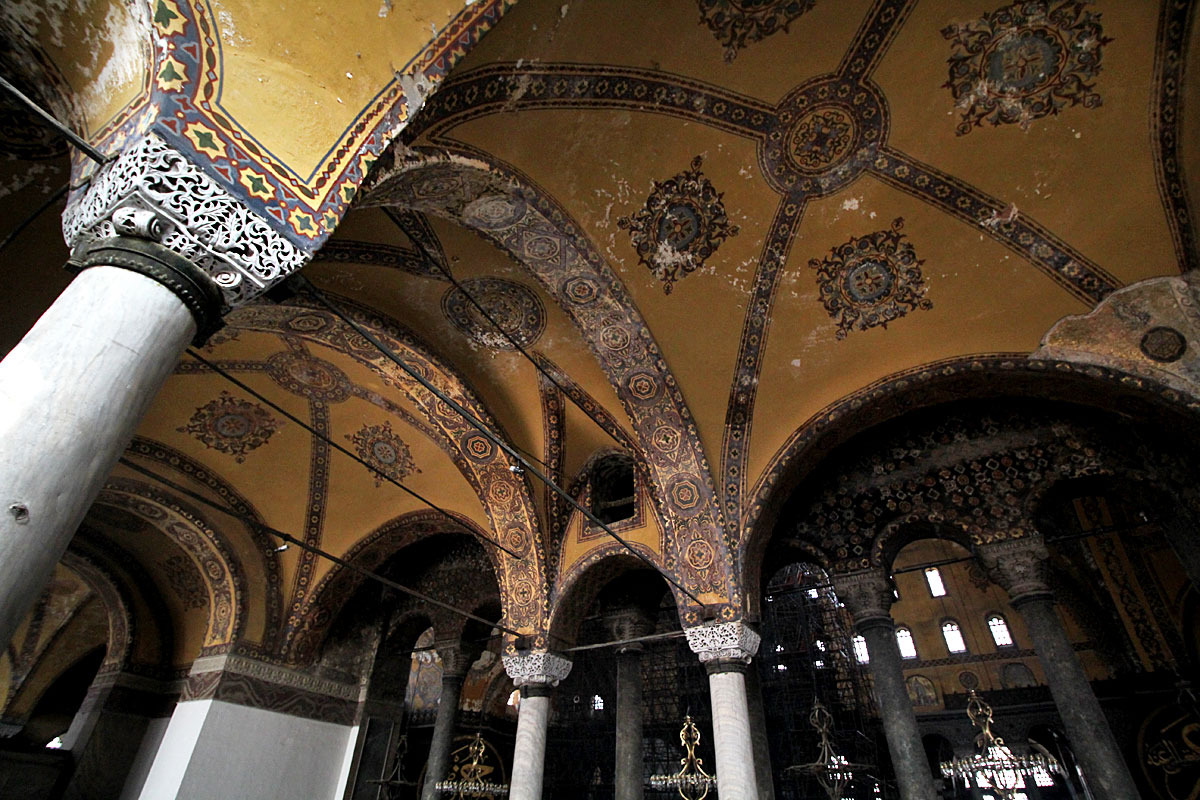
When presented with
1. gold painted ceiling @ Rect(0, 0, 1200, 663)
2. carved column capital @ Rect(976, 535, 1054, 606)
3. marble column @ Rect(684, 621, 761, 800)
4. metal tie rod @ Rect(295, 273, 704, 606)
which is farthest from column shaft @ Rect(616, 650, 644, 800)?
carved column capital @ Rect(976, 535, 1054, 606)

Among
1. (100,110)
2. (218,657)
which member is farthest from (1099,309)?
(218,657)

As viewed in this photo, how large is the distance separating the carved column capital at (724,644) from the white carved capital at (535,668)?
188 centimetres

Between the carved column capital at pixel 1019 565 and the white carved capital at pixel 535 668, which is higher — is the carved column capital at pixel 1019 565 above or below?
above

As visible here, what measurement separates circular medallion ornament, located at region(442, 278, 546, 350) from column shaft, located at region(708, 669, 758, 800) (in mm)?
3972

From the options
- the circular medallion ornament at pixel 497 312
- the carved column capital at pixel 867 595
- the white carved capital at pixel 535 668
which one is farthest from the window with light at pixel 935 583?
the circular medallion ornament at pixel 497 312

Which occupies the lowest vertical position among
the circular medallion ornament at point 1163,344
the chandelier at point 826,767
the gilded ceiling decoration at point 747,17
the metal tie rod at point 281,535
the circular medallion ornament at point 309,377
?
the chandelier at point 826,767

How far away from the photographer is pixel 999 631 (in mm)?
16922

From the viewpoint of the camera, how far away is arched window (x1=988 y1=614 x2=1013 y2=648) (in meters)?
16.7

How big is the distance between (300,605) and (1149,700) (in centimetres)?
1152

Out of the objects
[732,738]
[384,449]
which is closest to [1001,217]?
[732,738]

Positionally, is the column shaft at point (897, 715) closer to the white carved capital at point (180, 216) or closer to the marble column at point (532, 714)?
the marble column at point (532, 714)

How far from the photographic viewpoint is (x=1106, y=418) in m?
6.50

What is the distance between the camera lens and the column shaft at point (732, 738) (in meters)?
5.65

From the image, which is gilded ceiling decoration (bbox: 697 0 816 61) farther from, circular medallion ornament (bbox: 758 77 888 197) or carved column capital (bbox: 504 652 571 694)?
carved column capital (bbox: 504 652 571 694)
